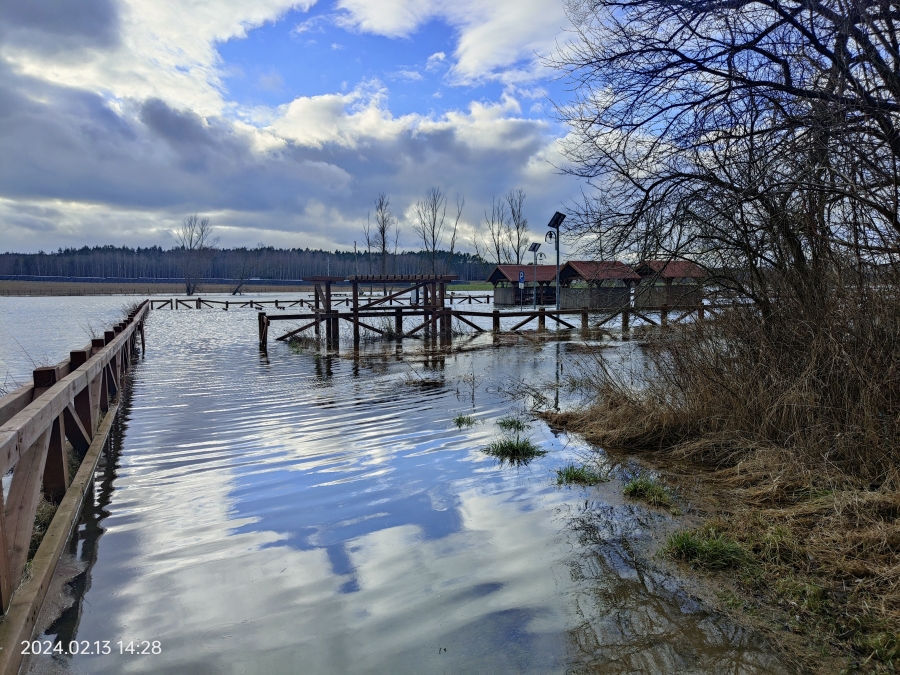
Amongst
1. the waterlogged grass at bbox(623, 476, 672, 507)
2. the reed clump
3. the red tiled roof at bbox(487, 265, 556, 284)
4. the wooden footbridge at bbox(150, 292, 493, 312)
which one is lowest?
the waterlogged grass at bbox(623, 476, 672, 507)

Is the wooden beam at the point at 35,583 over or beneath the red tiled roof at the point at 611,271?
beneath

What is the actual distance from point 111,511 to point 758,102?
790 centimetres

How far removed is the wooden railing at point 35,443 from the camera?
3.11 metres

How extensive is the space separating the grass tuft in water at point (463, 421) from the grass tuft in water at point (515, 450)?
1.34 metres

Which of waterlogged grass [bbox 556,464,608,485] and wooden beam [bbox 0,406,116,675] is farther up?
wooden beam [bbox 0,406,116,675]

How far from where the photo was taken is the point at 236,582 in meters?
3.84

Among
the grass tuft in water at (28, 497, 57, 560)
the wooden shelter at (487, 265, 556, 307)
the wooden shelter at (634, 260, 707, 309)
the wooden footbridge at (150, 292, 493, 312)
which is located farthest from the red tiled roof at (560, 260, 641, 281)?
the wooden footbridge at (150, 292, 493, 312)

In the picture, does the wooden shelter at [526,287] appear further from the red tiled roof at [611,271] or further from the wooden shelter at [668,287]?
the wooden shelter at [668,287]

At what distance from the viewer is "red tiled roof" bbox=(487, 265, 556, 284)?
4938 cm

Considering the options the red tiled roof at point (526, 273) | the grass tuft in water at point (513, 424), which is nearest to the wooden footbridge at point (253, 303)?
the red tiled roof at point (526, 273)

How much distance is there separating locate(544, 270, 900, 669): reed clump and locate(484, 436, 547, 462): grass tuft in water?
100cm

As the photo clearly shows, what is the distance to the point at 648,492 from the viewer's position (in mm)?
5176

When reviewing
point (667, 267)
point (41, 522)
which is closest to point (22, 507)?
point (41, 522)

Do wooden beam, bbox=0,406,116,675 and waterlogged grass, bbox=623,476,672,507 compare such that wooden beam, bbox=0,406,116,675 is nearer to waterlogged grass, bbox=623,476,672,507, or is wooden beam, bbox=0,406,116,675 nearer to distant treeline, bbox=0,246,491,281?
waterlogged grass, bbox=623,476,672,507
